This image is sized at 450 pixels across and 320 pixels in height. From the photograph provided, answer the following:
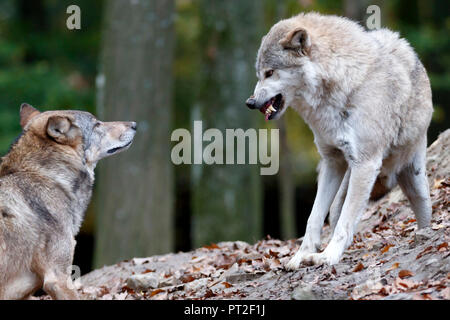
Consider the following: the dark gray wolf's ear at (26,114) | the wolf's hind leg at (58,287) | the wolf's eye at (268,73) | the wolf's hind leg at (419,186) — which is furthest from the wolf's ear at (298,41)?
the wolf's hind leg at (58,287)

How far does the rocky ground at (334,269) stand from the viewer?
587cm

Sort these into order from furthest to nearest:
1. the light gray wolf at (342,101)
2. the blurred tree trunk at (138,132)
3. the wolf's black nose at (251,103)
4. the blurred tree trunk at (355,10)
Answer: the blurred tree trunk at (355,10), the blurred tree trunk at (138,132), the wolf's black nose at (251,103), the light gray wolf at (342,101)

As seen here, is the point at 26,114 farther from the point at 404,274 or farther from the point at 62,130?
the point at 404,274

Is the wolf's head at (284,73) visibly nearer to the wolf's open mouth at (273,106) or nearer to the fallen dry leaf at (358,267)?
the wolf's open mouth at (273,106)

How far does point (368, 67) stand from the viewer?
7.19m

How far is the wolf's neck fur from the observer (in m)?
6.61

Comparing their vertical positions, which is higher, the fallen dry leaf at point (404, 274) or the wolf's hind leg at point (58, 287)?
the fallen dry leaf at point (404, 274)

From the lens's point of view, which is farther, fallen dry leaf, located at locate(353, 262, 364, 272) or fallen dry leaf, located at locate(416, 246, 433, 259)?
fallen dry leaf, located at locate(353, 262, 364, 272)

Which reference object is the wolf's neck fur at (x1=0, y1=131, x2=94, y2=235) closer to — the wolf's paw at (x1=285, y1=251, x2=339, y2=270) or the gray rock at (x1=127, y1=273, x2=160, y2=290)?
the gray rock at (x1=127, y1=273, x2=160, y2=290)

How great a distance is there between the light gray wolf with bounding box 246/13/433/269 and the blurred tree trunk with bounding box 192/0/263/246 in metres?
6.25

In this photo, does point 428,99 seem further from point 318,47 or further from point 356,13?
point 356,13

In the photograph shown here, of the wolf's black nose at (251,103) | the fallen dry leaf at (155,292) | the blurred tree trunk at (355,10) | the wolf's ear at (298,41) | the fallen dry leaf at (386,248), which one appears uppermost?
the blurred tree trunk at (355,10)

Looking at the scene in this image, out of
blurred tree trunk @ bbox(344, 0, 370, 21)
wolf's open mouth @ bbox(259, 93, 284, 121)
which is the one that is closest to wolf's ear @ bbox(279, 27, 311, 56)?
wolf's open mouth @ bbox(259, 93, 284, 121)

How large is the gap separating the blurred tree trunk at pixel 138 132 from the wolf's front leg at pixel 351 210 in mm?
6300
